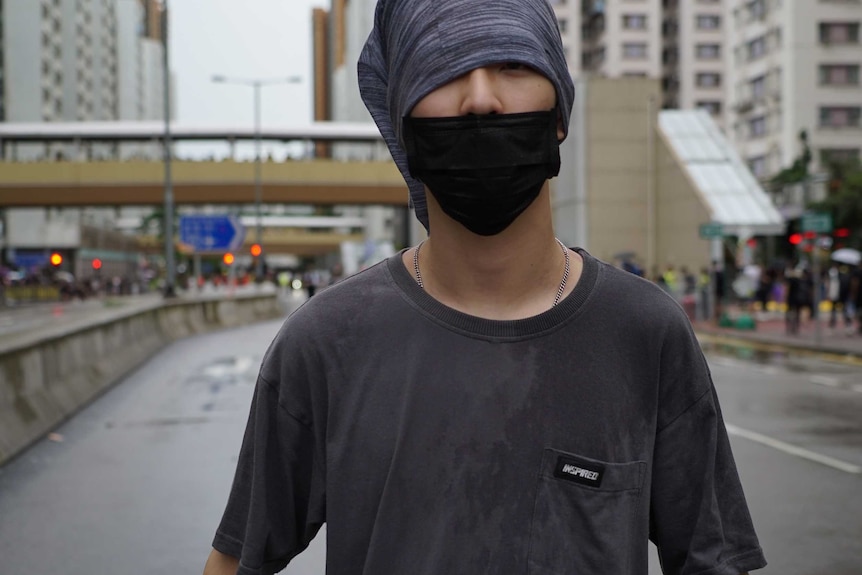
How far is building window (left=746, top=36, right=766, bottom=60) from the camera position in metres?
64.4

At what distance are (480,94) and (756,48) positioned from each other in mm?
68676

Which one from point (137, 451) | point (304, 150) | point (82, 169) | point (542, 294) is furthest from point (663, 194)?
point (542, 294)

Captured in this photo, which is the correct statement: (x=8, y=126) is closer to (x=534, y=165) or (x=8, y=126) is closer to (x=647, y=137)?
(x=647, y=137)

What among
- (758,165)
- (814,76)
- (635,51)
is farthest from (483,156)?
(635,51)

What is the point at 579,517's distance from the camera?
5.29 ft

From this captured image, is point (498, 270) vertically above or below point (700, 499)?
above

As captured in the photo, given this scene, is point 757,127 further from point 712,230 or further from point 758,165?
point 712,230

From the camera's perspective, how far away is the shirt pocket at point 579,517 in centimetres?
159

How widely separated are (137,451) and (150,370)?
727 cm

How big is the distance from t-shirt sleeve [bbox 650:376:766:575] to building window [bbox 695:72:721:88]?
302ft

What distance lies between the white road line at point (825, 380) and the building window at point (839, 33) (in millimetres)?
51053

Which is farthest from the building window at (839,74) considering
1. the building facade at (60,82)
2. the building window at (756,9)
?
the building facade at (60,82)

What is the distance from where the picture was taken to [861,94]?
60.8 metres

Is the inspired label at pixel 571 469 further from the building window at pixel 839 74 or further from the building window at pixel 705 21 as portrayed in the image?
the building window at pixel 705 21
